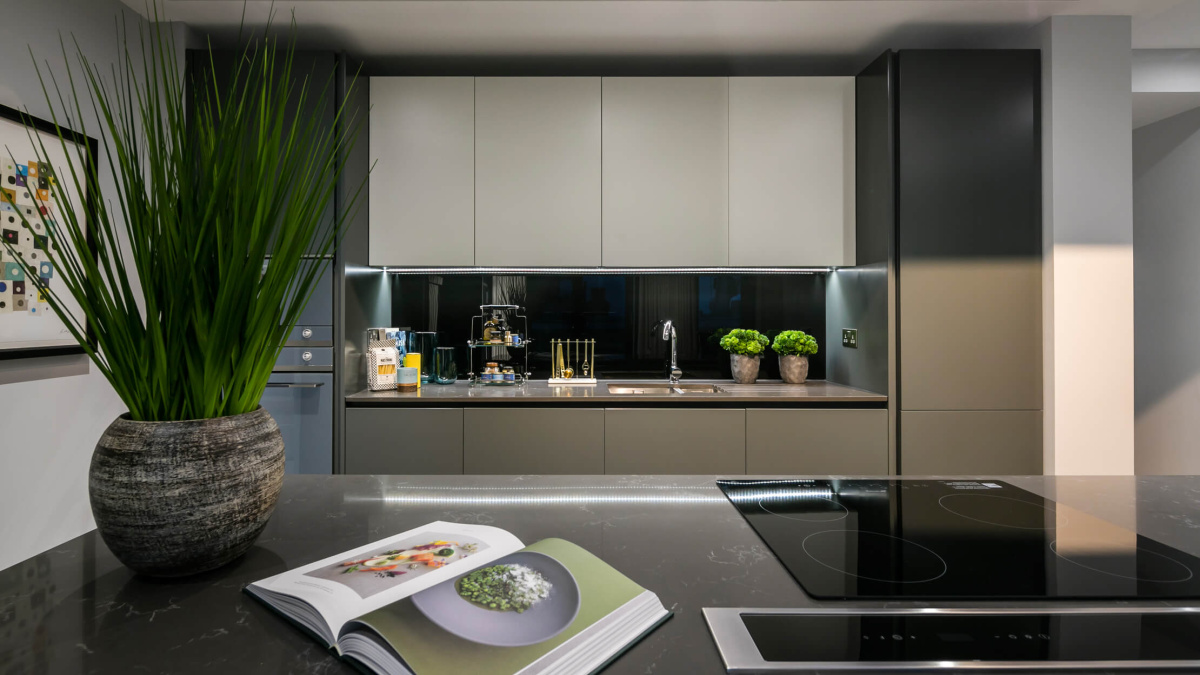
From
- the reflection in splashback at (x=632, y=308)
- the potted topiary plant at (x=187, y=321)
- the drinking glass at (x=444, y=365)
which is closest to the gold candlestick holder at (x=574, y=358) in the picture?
the reflection in splashback at (x=632, y=308)

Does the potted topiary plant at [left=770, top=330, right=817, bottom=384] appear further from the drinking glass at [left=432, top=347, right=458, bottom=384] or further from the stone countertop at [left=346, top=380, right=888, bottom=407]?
the drinking glass at [left=432, top=347, right=458, bottom=384]

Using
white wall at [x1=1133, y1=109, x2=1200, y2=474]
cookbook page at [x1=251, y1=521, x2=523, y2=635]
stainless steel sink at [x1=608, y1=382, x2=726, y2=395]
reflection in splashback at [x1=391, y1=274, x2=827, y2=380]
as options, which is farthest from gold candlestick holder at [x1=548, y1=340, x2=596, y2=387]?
white wall at [x1=1133, y1=109, x2=1200, y2=474]

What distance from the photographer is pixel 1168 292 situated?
3342 millimetres

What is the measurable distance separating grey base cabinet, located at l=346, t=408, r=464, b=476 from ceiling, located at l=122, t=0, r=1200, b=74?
1.72 metres

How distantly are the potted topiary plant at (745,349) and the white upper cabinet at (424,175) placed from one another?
1414 mm

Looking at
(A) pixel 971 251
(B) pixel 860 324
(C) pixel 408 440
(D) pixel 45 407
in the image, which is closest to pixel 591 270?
(C) pixel 408 440

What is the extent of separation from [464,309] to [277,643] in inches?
109

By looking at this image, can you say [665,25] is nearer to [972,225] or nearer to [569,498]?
[972,225]

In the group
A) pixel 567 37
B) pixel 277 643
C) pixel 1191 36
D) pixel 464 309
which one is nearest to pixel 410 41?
pixel 567 37

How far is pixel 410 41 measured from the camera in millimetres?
2785

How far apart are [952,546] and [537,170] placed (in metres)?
2.42

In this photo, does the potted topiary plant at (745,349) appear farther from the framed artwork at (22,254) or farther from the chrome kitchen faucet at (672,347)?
the framed artwork at (22,254)

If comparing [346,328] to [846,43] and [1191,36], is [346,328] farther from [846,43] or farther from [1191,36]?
[1191,36]

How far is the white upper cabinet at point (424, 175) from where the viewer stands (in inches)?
113
